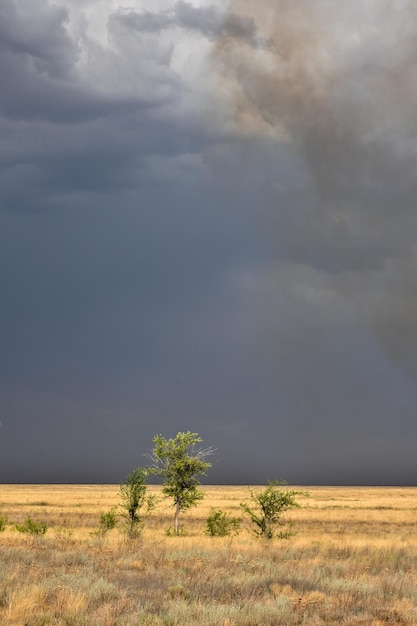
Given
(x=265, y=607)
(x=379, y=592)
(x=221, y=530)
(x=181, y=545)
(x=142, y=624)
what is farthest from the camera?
(x=221, y=530)

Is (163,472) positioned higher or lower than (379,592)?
higher

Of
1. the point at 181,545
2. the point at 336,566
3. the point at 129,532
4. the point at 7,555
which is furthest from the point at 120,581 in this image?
the point at 129,532

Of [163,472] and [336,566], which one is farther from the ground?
[163,472]

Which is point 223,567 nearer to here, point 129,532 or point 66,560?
point 66,560

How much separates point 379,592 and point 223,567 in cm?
504

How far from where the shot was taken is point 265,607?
11.5 m

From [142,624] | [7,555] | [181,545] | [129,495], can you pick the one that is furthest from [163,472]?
[142,624]

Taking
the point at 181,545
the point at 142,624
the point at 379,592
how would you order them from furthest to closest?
the point at 181,545 → the point at 379,592 → the point at 142,624

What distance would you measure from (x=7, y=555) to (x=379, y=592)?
1029 cm

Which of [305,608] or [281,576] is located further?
[281,576]

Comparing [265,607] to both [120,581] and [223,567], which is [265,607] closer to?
[120,581]

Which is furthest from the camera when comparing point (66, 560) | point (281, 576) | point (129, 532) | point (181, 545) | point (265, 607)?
point (129, 532)

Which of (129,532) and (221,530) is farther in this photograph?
(221,530)

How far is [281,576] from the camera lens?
15898 mm
